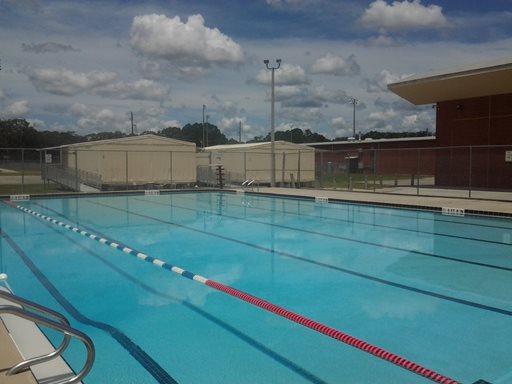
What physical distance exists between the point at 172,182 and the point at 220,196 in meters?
5.84

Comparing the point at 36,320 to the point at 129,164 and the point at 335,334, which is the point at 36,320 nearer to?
the point at 335,334

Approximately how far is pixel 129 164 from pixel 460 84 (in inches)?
664

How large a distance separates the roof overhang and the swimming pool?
753cm

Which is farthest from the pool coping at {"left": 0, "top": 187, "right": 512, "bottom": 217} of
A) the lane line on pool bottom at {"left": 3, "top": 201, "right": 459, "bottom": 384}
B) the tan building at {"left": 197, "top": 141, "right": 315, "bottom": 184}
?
the lane line on pool bottom at {"left": 3, "top": 201, "right": 459, "bottom": 384}

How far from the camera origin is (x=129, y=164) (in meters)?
25.7

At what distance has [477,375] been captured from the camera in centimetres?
387

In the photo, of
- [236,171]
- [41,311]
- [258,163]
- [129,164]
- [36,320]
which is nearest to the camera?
[36,320]

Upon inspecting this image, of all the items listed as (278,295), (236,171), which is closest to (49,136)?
(236,171)

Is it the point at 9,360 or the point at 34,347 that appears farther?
the point at 34,347

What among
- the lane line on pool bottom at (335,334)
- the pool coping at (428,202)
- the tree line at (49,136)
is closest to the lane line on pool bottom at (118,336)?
the lane line on pool bottom at (335,334)

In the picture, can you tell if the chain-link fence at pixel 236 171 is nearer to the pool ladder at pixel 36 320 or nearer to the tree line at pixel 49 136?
the pool ladder at pixel 36 320

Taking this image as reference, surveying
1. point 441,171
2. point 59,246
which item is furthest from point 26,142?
point 59,246

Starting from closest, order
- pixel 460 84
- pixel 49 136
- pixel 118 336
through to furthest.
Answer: pixel 118 336 → pixel 460 84 → pixel 49 136

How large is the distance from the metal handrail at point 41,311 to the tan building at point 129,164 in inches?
836
